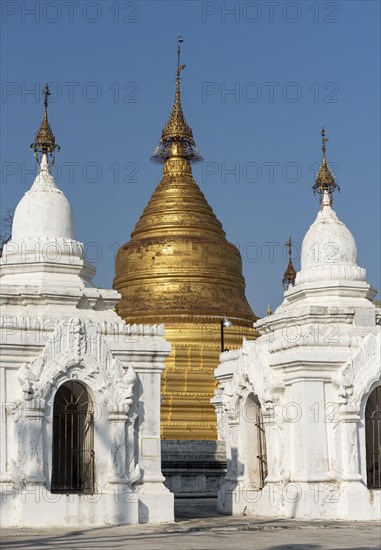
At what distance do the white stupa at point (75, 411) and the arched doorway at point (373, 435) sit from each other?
15.9 feet

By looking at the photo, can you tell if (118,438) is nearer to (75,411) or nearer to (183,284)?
(75,411)

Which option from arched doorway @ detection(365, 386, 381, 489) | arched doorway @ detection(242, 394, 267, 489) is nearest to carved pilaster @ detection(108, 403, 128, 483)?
arched doorway @ detection(242, 394, 267, 489)

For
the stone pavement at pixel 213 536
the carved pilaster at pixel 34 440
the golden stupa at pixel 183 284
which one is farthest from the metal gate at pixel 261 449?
the golden stupa at pixel 183 284

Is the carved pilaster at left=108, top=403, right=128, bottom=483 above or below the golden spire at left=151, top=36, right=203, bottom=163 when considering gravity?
below

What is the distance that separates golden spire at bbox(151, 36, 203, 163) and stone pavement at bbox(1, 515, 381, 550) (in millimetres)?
20294

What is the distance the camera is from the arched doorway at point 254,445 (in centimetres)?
2502

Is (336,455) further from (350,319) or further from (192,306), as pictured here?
(192,306)

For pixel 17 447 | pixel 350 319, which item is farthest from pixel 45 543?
pixel 350 319

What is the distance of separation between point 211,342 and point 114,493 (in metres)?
15.0

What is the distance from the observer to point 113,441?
2164 centimetres

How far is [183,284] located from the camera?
122 feet

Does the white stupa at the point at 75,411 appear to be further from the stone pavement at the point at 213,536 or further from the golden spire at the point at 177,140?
the golden spire at the point at 177,140

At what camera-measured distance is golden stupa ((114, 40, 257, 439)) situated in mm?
34562

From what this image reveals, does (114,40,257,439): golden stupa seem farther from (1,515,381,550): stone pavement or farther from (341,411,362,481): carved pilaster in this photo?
(1,515,381,550): stone pavement
